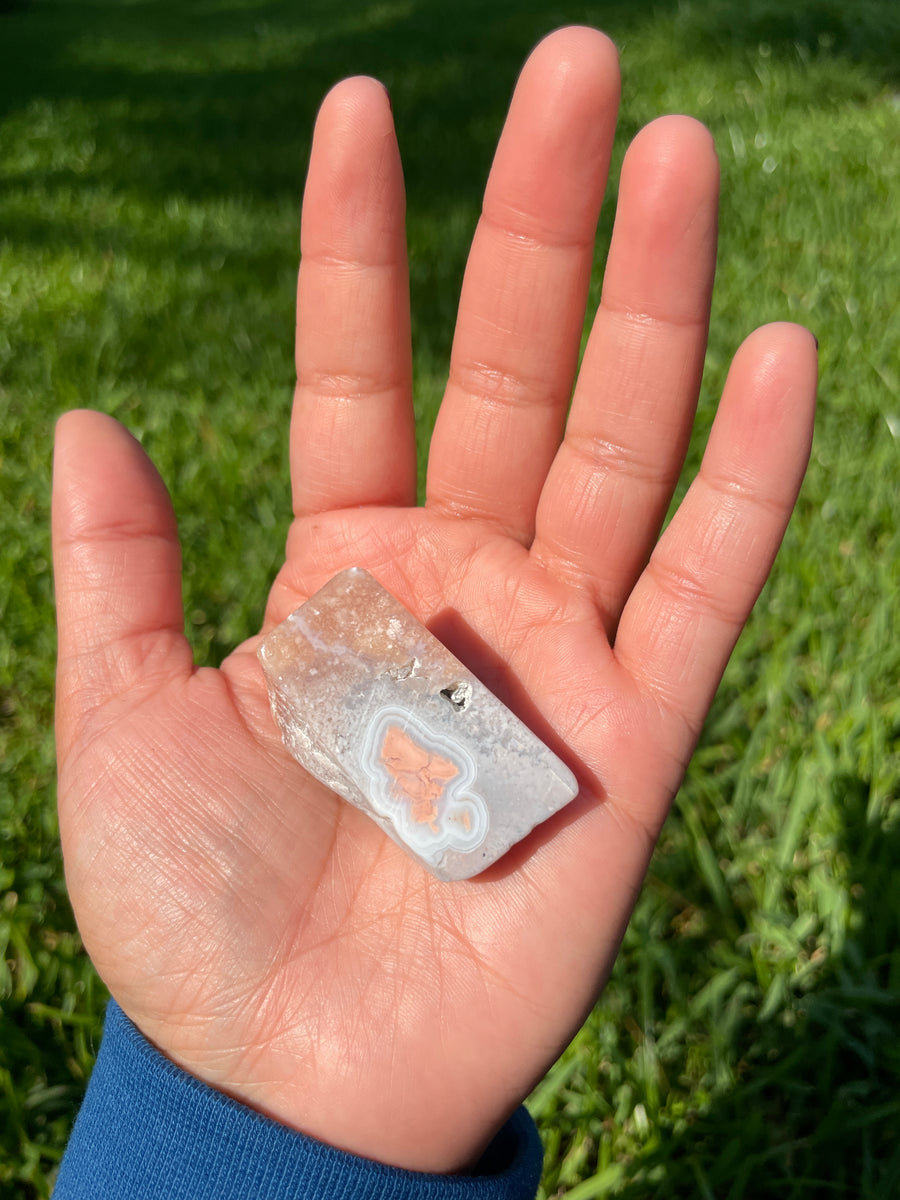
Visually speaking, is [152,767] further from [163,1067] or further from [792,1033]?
[792,1033]

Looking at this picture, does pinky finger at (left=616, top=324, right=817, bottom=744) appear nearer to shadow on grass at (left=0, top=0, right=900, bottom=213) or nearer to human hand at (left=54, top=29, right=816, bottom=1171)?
human hand at (left=54, top=29, right=816, bottom=1171)

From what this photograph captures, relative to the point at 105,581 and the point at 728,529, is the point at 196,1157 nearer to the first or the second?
the point at 105,581

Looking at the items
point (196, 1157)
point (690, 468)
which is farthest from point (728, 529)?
point (690, 468)

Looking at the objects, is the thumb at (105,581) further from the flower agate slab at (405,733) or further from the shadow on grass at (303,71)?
the shadow on grass at (303,71)

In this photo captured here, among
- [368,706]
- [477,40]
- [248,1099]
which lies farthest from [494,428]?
[477,40]

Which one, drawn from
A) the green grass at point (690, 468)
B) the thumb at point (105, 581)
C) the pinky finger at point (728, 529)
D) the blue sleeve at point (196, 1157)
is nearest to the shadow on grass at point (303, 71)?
the green grass at point (690, 468)
